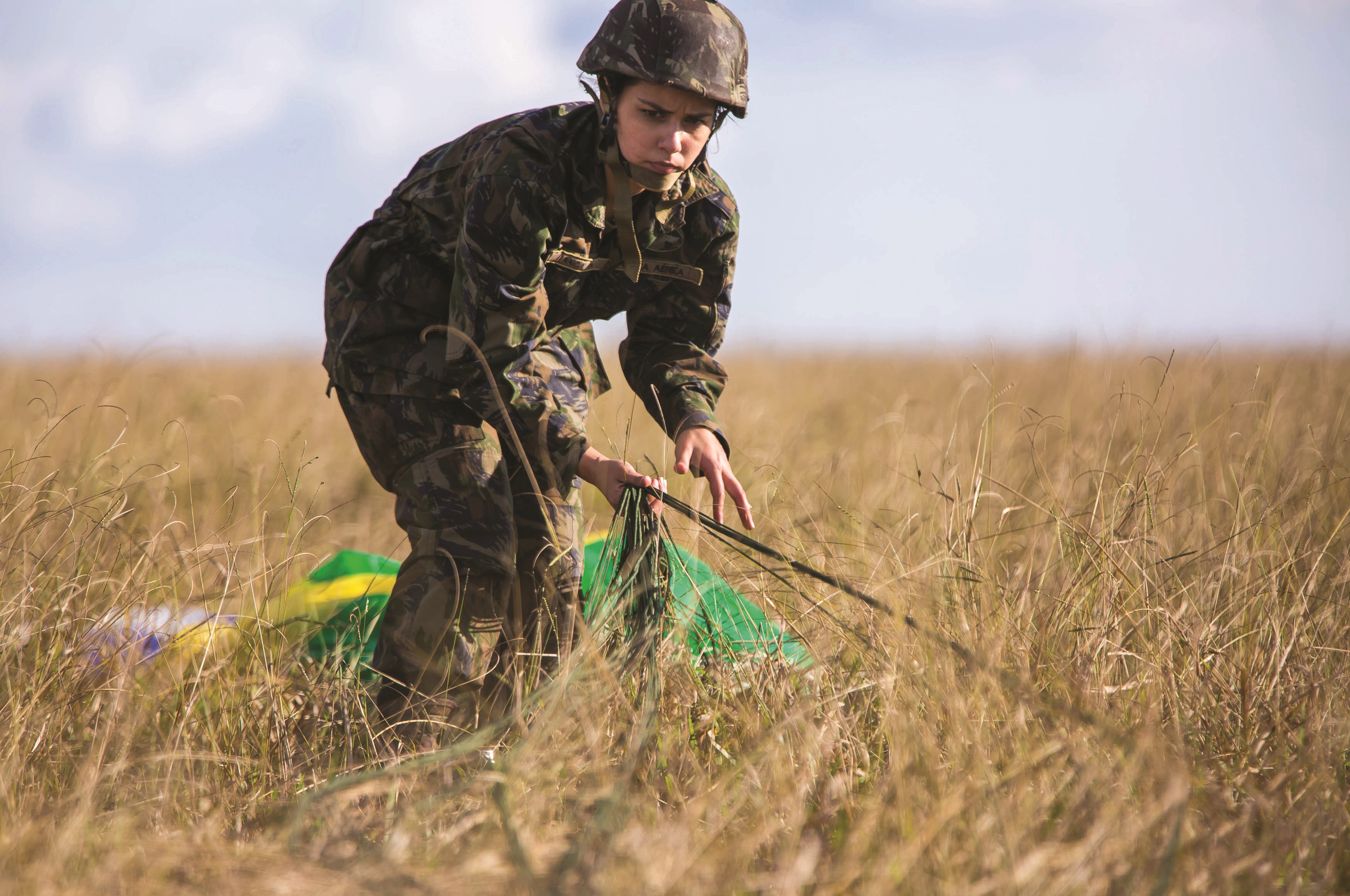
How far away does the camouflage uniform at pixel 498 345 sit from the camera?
2150 millimetres

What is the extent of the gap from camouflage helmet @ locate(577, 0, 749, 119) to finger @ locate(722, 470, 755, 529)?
849mm

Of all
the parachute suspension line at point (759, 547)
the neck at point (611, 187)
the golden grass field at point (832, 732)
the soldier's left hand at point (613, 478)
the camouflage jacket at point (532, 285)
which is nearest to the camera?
the golden grass field at point (832, 732)

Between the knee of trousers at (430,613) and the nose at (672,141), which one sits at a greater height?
the nose at (672,141)

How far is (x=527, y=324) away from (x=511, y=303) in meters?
0.07

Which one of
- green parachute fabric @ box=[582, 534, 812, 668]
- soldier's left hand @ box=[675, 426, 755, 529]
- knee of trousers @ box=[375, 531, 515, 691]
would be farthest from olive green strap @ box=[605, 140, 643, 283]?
knee of trousers @ box=[375, 531, 515, 691]

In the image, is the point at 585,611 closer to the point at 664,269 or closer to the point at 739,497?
the point at 739,497

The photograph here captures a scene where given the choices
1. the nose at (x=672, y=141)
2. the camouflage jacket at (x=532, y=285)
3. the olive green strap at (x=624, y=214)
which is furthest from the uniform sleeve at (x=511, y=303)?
the nose at (x=672, y=141)

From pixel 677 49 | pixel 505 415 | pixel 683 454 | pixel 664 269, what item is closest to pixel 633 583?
pixel 683 454

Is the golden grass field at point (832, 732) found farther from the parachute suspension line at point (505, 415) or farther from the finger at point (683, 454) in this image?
the parachute suspension line at point (505, 415)

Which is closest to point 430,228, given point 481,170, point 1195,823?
point 481,170

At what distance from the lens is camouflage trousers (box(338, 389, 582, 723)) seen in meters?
2.27

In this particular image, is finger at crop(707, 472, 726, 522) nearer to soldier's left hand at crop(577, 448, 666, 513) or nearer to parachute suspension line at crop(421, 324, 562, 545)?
soldier's left hand at crop(577, 448, 666, 513)

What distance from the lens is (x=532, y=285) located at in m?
2.17

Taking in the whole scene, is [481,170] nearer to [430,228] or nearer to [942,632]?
[430,228]
